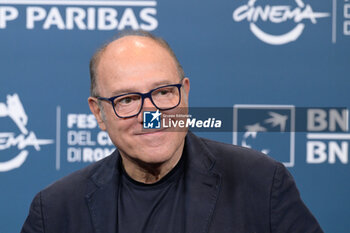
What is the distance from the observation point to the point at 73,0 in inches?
89.5

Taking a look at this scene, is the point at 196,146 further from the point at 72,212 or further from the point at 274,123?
the point at 274,123

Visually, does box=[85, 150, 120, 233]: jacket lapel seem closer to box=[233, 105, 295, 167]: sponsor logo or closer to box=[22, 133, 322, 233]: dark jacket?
box=[22, 133, 322, 233]: dark jacket

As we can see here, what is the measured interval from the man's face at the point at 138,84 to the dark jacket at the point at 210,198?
0.13 m

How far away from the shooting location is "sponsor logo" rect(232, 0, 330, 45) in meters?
2.29

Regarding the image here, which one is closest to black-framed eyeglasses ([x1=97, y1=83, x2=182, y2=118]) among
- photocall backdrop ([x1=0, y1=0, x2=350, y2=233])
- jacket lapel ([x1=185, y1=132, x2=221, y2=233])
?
jacket lapel ([x1=185, y1=132, x2=221, y2=233])

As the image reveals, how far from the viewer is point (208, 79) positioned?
2336 millimetres

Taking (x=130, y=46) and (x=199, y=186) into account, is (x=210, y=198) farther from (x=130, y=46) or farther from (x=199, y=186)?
(x=130, y=46)

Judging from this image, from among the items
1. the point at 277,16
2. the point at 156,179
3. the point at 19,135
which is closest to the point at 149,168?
the point at 156,179

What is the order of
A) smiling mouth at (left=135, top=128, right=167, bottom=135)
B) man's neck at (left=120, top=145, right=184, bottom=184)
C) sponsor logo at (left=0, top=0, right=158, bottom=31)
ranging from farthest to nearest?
sponsor logo at (left=0, top=0, right=158, bottom=31), man's neck at (left=120, top=145, right=184, bottom=184), smiling mouth at (left=135, top=128, right=167, bottom=135)

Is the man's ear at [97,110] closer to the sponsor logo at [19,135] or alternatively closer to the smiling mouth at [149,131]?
the smiling mouth at [149,131]

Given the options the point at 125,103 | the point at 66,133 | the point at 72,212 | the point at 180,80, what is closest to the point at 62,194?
the point at 72,212

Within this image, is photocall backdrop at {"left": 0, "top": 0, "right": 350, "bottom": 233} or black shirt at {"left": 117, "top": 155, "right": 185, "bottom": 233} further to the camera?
photocall backdrop at {"left": 0, "top": 0, "right": 350, "bottom": 233}

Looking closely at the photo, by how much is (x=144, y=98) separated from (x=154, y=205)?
33 centimetres

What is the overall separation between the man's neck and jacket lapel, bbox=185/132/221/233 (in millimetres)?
50
